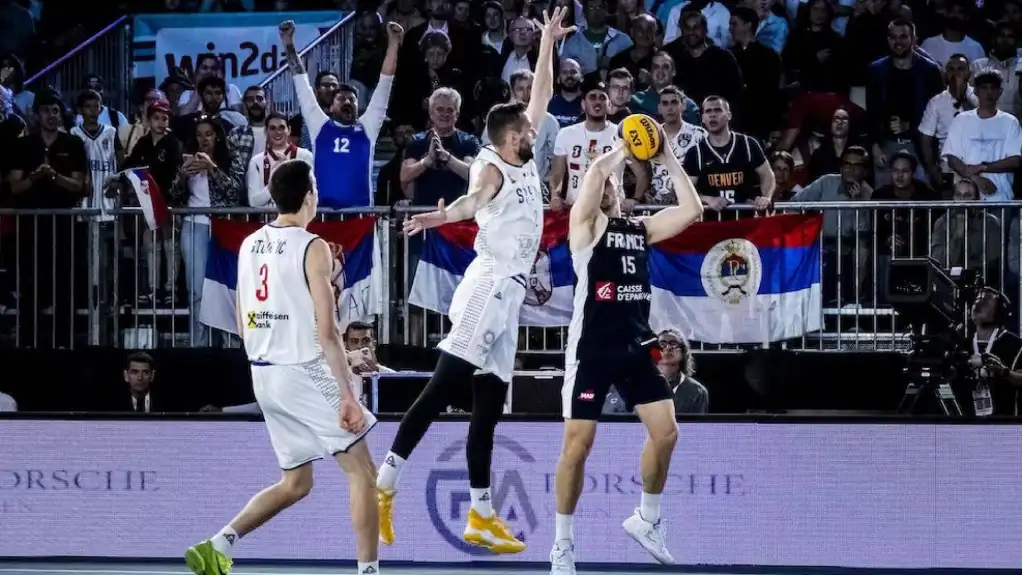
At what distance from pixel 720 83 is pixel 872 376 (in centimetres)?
322

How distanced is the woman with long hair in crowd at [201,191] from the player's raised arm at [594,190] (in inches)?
212

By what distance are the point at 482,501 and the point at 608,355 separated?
1.08 meters

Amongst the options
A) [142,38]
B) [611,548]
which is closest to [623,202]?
[611,548]

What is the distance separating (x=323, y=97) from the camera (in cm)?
1499

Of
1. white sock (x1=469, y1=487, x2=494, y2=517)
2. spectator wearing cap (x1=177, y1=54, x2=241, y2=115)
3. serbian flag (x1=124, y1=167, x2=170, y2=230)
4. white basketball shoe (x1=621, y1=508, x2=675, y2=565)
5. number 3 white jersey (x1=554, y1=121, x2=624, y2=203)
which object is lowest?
white basketball shoe (x1=621, y1=508, x2=675, y2=565)

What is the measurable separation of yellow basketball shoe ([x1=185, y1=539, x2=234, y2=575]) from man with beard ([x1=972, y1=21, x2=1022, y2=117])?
9422 mm

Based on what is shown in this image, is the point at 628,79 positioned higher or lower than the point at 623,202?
higher

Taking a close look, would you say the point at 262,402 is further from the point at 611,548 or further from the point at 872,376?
the point at 872,376

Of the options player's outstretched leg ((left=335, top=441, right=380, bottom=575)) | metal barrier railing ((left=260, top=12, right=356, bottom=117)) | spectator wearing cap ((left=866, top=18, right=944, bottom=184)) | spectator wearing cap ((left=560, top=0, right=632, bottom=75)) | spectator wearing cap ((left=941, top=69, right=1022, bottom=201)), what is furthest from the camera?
metal barrier railing ((left=260, top=12, right=356, bottom=117))

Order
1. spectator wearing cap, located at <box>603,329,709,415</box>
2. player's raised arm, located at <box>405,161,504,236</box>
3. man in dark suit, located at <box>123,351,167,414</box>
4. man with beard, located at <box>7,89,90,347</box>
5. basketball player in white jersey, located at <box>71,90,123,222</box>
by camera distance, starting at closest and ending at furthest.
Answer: player's raised arm, located at <box>405,161,504,236</box>
spectator wearing cap, located at <box>603,329,709,415</box>
man in dark suit, located at <box>123,351,167,414</box>
man with beard, located at <box>7,89,90,347</box>
basketball player in white jersey, located at <box>71,90,123,222</box>

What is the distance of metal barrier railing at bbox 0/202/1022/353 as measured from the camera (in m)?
13.3

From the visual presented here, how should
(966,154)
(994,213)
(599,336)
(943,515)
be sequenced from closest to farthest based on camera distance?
(599,336)
(943,515)
(994,213)
(966,154)

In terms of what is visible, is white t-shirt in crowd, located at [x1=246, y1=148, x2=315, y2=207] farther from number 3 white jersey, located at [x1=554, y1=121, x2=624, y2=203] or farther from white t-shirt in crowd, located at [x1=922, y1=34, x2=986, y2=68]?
white t-shirt in crowd, located at [x1=922, y1=34, x2=986, y2=68]

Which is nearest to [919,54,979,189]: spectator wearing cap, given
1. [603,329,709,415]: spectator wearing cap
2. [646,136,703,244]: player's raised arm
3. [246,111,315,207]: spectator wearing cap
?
[603,329,709,415]: spectator wearing cap
